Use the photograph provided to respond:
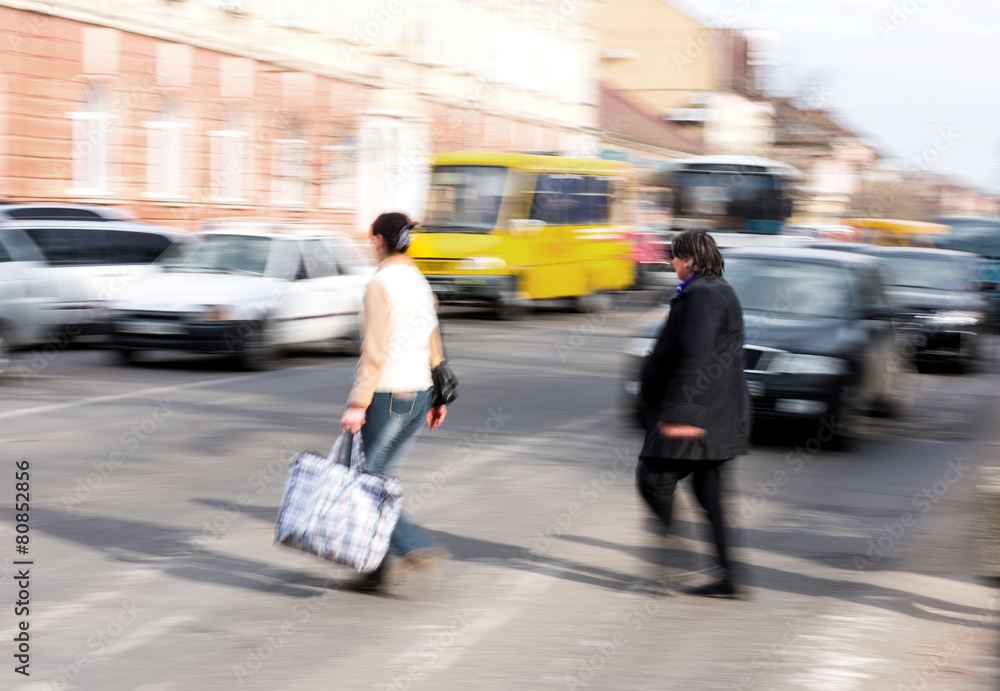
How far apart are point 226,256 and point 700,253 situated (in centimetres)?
1073

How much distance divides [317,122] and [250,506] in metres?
26.0

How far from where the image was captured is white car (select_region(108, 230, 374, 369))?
14664 mm

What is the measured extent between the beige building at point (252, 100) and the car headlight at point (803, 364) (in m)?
15.4

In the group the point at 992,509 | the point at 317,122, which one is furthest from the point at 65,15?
the point at 992,509

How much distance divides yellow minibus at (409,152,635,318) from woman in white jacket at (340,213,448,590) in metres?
17.4

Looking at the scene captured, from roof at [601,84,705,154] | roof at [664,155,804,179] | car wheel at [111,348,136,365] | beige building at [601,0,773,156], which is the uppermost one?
beige building at [601,0,773,156]

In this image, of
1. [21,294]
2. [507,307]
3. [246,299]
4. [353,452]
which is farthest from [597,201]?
[353,452]

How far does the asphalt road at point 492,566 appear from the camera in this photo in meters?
5.09

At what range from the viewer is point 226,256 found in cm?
1584

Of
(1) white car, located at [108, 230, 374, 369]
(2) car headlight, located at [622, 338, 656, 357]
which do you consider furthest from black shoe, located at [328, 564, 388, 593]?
(1) white car, located at [108, 230, 374, 369]

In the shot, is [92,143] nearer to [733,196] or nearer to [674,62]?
[733,196]

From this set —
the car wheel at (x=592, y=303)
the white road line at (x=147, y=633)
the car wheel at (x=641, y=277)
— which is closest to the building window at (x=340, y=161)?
the car wheel at (x=641, y=277)

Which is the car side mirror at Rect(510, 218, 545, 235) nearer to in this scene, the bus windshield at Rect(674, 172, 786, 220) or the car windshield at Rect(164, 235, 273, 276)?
the bus windshield at Rect(674, 172, 786, 220)

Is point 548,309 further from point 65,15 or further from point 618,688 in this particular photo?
point 618,688
